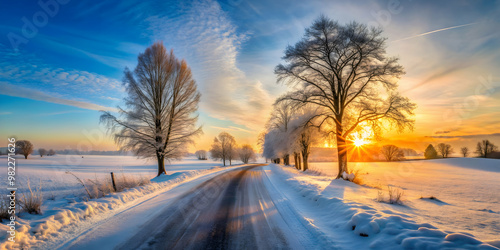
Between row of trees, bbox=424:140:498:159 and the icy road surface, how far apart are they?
89.9 metres

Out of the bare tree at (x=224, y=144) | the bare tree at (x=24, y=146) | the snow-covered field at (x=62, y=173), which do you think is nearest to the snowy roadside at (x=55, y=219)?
the snow-covered field at (x=62, y=173)

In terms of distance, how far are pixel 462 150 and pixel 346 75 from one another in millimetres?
117810

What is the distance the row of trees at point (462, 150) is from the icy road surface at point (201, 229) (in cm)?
8988

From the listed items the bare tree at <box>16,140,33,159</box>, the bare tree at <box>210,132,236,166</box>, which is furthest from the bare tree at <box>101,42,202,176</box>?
the bare tree at <box>16,140,33,159</box>

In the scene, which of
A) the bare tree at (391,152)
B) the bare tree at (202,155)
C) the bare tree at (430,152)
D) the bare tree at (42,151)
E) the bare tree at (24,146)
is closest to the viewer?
the bare tree at (24,146)

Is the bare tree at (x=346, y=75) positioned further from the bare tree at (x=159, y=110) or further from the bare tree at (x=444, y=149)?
the bare tree at (x=444, y=149)

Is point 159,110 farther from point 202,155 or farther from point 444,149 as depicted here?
point 444,149

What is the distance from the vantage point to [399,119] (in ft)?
37.3

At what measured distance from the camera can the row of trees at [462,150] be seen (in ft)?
205

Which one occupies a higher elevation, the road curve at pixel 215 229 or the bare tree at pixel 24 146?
the bare tree at pixel 24 146

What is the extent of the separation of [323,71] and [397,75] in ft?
13.5

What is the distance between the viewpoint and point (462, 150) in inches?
3428

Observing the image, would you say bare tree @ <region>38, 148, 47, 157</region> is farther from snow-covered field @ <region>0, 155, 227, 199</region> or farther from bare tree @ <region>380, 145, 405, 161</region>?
bare tree @ <region>380, 145, 405, 161</region>

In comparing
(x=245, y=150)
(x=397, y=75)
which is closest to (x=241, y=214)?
(x=397, y=75)
